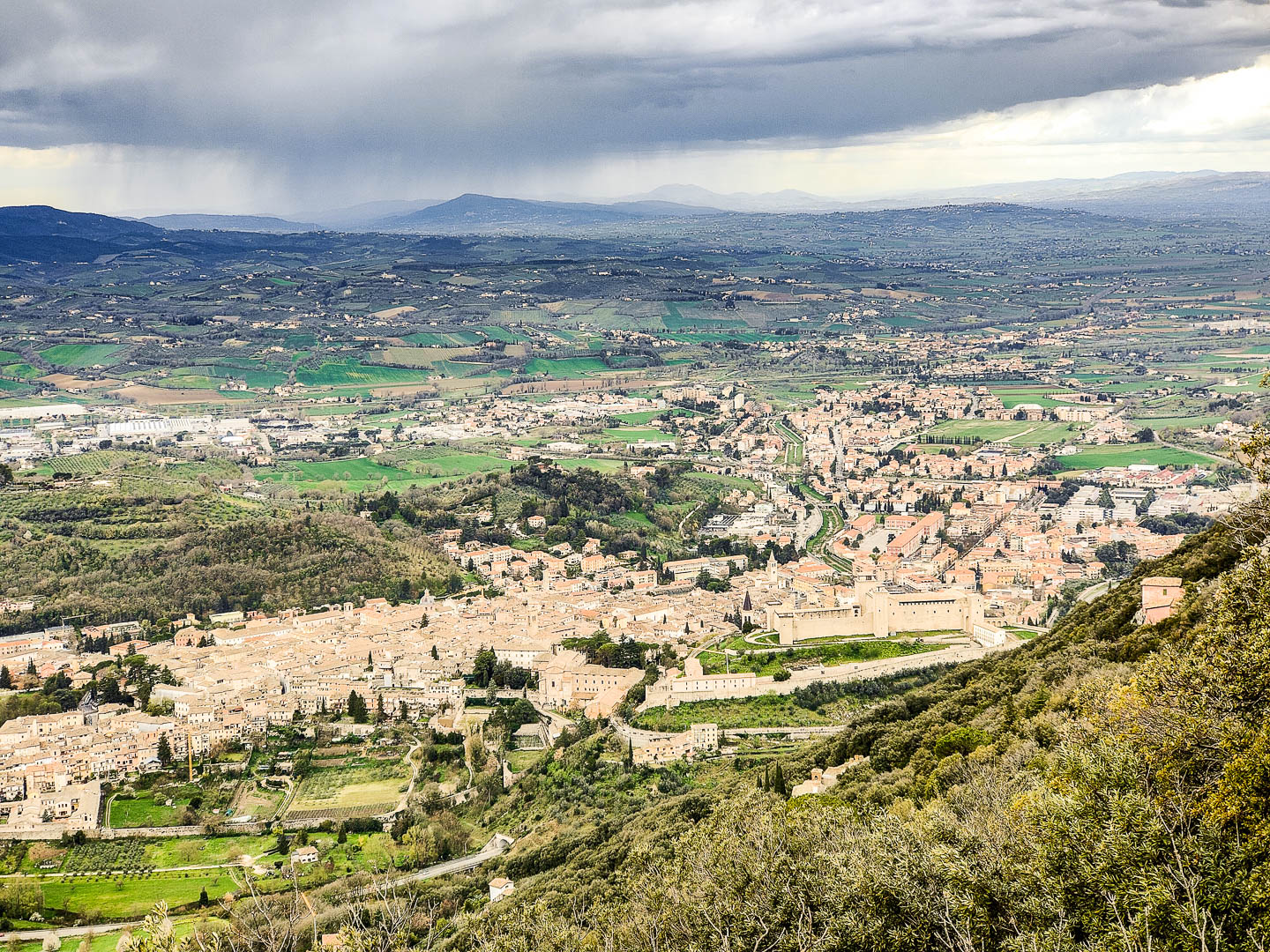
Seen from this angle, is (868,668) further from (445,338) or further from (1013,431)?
(445,338)

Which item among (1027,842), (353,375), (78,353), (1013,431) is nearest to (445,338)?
(353,375)

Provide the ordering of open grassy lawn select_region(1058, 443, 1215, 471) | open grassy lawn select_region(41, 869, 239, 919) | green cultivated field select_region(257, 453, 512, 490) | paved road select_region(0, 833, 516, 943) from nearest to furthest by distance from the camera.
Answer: paved road select_region(0, 833, 516, 943), open grassy lawn select_region(41, 869, 239, 919), open grassy lawn select_region(1058, 443, 1215, 471), green cultivated field select_region(257, 453, 512, 490)

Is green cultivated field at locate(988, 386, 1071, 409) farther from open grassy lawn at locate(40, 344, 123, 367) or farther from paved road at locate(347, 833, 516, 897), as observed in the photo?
open grassy lawn at locate(40, 344, 123, 367)

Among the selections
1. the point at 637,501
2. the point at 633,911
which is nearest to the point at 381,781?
the point at 633,911

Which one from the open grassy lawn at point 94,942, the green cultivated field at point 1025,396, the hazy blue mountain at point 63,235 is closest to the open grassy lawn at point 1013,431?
the green cultivated field at point 1025,396

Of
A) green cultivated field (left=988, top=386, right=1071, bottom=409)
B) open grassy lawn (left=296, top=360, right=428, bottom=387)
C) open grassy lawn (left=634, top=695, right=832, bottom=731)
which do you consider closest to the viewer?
open grassy lawn (left=634, top=695, right=832, bottom=731)

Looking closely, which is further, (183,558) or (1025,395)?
(1025,395)

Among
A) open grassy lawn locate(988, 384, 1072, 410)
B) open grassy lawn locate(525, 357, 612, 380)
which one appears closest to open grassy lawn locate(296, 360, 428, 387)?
open grassy lawn locate(525, 357, 612, 380)
